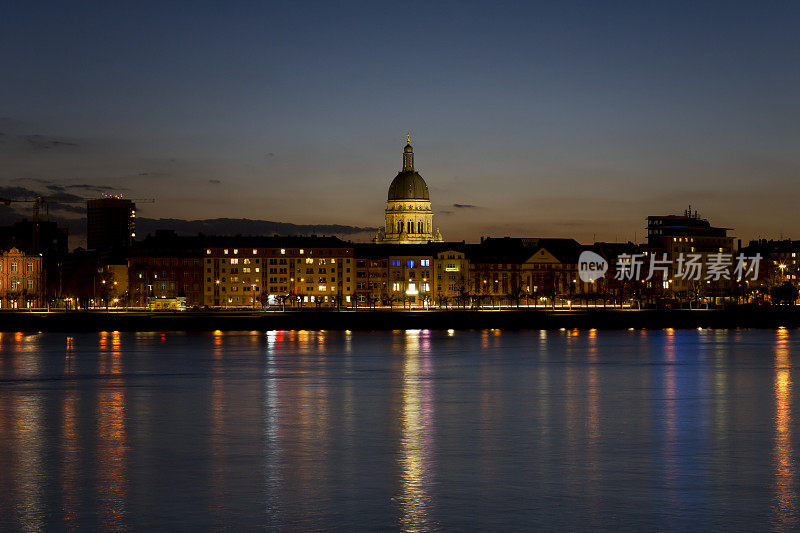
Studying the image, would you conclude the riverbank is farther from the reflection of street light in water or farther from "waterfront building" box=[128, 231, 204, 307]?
the reflection of street light in water

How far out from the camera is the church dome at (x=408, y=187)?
554 ft

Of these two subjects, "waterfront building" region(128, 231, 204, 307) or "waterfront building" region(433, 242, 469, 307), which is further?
"waterfront building" region(433, 242, 469, 307)

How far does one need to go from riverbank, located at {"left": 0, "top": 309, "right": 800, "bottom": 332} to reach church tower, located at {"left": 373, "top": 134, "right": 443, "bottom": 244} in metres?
65.4

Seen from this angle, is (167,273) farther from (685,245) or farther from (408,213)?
(685,245)

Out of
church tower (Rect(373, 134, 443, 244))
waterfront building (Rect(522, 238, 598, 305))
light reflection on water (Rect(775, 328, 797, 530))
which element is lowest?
light reflection on water (Rect(775, 328, 797, 530))

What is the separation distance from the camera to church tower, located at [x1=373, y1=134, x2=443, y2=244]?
16600 cm

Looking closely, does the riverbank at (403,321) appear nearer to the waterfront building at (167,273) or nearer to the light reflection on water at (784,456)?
the waterfront building at (167,273)

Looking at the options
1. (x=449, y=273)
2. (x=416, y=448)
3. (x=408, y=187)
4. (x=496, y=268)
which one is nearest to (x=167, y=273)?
(x=449, y=273)

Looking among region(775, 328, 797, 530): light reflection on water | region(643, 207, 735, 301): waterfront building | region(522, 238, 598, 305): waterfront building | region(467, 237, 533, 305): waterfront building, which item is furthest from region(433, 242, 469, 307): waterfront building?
region(775, 328, 797, 530): light reflection on water

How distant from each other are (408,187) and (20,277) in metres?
56.5

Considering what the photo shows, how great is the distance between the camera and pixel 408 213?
167625 millimetres

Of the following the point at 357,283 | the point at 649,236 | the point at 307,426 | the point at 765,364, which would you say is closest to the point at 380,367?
the point at 765,364

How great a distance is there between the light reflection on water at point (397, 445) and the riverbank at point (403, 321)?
1617 inches

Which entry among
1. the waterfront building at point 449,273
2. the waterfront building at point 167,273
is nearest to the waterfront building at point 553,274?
the waterfront building at point 449,273
